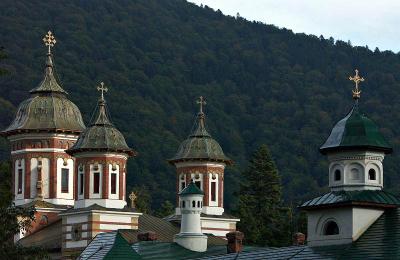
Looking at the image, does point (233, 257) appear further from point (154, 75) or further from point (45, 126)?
point (154, 75)

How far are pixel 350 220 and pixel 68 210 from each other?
1129 inches

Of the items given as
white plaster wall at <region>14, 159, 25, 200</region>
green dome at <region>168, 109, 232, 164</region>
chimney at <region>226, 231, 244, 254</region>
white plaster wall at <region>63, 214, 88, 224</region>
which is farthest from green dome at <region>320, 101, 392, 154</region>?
white plaster wall at <region>14, 159, 25, 200</region>

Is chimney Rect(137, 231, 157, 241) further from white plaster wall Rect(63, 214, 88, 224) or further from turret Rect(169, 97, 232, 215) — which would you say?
turret Rect(169, 97, 232, 215)

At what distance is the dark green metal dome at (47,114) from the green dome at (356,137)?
30.2 metres

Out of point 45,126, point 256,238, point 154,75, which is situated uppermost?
point 154,75

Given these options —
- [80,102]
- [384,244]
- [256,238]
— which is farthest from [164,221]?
[80,102]

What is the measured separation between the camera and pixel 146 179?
411ft

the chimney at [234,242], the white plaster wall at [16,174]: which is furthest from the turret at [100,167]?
the chimney at [234,242]

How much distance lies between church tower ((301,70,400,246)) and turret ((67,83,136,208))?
24244 mm

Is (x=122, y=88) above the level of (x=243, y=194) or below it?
above

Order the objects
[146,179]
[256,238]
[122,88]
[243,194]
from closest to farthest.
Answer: [256,238] < [243,194] < [146,179] < [122,88]

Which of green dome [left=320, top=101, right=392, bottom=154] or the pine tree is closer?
green dome [left=320, top=101, right=392, bottom=154]

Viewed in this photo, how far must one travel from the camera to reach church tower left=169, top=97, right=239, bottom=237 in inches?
3103

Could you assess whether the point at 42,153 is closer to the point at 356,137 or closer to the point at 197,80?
the point at 356,137
